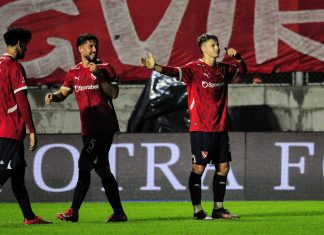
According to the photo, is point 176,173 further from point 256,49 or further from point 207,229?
point 207,229

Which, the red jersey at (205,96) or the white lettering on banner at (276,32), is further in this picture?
the white lettering on banner at (276,32)

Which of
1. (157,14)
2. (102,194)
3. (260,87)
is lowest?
(102,194)

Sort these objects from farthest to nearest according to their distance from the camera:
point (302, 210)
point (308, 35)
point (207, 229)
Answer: point (308, 35)
point (302, 210)
point (207, 229)

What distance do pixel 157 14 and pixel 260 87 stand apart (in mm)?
1804

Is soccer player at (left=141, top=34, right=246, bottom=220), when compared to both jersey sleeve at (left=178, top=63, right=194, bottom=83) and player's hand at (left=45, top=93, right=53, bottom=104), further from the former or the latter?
player's hand at (left=45, top=93, right=53, bottom=104)

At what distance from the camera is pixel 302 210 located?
11000 mm

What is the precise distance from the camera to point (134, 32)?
14312 millimetres

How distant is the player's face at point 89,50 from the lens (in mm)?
9406

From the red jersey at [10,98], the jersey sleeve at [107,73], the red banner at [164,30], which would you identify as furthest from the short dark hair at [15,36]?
the red banner at [164,30]

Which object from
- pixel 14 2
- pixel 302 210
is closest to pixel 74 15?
pixel 14 2

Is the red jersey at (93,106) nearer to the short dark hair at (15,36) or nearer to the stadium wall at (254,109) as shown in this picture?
the short dark hair at (15,36)

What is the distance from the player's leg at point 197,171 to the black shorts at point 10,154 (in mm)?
1732

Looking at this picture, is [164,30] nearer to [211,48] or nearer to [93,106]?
[211,48]

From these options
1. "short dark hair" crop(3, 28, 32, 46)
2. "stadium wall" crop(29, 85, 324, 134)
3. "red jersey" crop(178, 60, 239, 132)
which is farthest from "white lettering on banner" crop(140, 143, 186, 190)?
"short dark hair" crop(3, 28, 32, 46)
